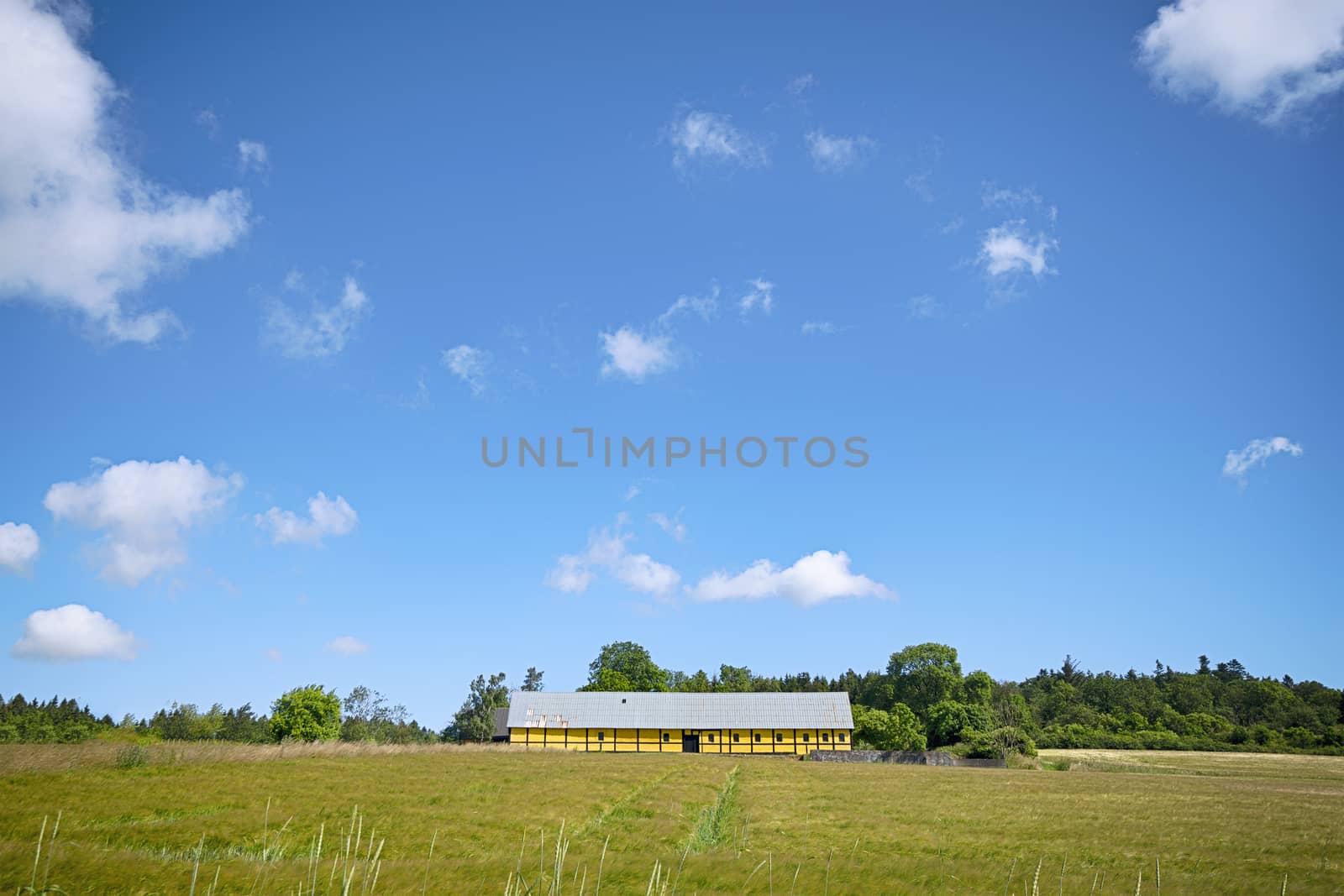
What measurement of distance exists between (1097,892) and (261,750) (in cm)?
3472

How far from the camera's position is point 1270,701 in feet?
311

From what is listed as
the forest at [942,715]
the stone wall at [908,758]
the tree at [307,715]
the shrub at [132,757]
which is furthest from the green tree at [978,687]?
the shrub at [132,757]

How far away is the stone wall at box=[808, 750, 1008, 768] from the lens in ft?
180

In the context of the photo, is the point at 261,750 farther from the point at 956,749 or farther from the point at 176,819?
the point at 956,749

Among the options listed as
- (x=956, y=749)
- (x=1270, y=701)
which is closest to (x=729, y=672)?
(x=956, y=749)

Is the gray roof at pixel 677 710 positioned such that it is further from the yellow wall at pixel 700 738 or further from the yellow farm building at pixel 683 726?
the yellow wall at pixel 700 738

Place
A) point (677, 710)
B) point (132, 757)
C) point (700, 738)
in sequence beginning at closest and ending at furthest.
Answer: point (132, 757) < point (700, 738) < point (677, 710)

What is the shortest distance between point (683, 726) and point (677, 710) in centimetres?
206

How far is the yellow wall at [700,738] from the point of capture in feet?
211

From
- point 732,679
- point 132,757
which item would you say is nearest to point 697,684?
point 732,679

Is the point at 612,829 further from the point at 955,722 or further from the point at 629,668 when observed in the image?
the point at 629,668

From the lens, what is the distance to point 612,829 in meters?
17.5

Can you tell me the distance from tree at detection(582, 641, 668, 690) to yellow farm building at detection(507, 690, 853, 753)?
826 inches

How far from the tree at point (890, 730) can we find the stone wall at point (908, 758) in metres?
8.36
